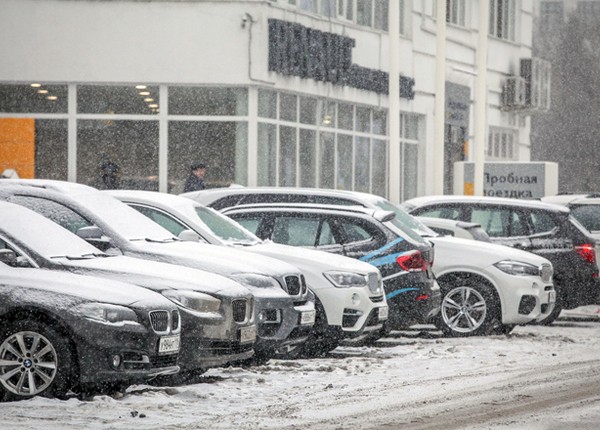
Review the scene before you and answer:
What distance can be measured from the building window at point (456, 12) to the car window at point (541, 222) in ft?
72.9

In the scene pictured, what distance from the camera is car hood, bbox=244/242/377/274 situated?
15.6m

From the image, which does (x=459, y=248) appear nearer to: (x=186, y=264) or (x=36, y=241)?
(x=186, y=264)

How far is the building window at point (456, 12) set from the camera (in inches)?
1686

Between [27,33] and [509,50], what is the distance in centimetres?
2007

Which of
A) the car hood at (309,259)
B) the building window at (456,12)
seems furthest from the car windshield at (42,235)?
the building window at (456,12)

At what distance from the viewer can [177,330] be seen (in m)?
12.3

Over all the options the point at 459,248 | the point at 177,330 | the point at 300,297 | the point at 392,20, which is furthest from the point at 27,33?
the point at 177,330

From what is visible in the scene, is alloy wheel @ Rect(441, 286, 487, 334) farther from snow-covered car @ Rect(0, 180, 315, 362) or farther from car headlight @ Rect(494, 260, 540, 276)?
snow-covered car @ Rect(0, 180, 315, 362)

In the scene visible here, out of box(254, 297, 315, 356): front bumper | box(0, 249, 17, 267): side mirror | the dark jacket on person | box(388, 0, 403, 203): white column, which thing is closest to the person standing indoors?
the dark jacket on person

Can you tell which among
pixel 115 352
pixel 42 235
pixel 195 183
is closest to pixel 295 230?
pixel 42 235

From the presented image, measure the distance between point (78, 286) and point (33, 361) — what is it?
65cm

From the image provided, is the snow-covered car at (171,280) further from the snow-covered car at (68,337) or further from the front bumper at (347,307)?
the front bumper at (347,307)

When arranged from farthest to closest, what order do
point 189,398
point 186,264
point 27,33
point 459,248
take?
1. point 27,33
2. point 459,248
3. point 186,264
4. point 189,398

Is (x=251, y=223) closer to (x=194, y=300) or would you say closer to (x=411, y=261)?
(x=411, y=261)
